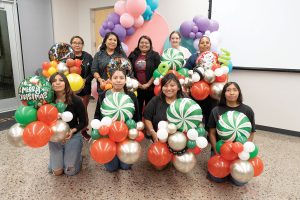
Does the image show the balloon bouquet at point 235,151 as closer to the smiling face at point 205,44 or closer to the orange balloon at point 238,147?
the orange balloon at point 238,147

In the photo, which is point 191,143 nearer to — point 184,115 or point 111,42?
point 184,115

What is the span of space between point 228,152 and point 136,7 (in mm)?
2091

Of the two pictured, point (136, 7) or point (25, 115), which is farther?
point (136, 7)

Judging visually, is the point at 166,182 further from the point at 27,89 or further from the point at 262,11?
the point at 262,11

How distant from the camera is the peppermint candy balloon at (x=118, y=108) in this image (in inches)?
72.4

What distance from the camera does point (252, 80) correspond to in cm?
347

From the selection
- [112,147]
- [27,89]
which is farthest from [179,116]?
[27,89]

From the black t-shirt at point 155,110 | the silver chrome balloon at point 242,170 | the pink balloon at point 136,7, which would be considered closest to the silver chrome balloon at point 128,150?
the black t-shirt at point 155,110

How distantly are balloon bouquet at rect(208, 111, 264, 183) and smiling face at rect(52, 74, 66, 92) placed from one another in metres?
1.28

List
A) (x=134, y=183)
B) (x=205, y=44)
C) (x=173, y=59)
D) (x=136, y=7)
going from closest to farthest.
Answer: (x=134, y=183), (x=173, y=59), (x=205, y=44), (x=136, y=7)

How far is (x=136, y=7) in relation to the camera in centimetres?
299

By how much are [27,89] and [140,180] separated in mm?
1162

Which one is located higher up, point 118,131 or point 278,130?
point 118,131

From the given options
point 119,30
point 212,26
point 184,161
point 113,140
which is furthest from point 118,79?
point 212,26
